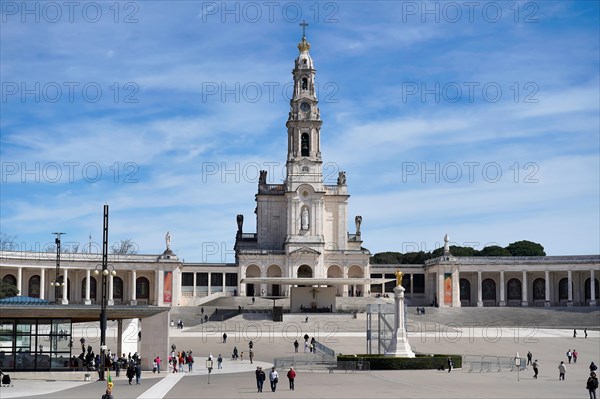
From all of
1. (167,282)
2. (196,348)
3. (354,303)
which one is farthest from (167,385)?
(167,282)

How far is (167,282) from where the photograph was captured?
3971 inches

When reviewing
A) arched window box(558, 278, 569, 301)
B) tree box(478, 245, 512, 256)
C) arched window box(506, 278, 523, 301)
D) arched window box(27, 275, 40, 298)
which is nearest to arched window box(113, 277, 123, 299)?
arched window box(27, 275, 40, 298)

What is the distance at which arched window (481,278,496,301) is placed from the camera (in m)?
107

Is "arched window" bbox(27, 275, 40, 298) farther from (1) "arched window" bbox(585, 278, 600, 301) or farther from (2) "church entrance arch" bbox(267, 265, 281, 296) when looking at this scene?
(1) "arched window" bbox(585, 278, 600, 301)

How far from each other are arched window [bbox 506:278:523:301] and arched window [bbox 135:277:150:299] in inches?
1614

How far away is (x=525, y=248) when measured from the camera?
5443 inches

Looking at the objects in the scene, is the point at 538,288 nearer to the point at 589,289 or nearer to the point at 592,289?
the point at 589,289

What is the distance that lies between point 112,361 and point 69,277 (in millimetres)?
58543

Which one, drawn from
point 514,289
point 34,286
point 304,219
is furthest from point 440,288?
point 34,286

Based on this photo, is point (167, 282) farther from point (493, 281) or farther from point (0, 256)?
point (493, 281)

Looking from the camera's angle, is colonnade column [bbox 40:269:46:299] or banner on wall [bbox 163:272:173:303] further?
banner on wall [bbox 163:272:173:303]

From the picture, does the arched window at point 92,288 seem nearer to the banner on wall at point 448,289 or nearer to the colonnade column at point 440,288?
the colonnade column at point 440,288

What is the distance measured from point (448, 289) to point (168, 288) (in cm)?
3053

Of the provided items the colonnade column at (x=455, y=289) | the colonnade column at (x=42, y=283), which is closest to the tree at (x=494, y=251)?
the colonnade column at (x=455, y=289)
